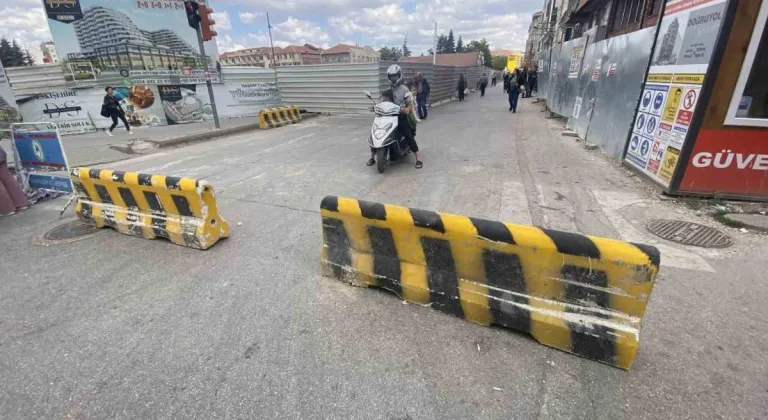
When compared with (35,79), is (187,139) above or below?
below

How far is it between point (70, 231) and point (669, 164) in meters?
8.73

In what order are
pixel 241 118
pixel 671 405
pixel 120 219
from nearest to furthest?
1. pixel 671 405
2. pixel 120 219
3. pixel 241 118

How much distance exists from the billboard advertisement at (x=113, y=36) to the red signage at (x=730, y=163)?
655 inches

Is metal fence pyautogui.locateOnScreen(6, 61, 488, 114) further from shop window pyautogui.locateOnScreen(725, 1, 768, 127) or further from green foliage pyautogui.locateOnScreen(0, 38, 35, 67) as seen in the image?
green foliage pyautogui.locateOnScreen(0, 38, 35, 67)

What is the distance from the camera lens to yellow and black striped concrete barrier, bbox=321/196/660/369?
7.66 feet

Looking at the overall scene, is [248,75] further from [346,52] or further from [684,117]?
[346,52]

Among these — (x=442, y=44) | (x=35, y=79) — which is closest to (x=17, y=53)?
(x=35, y=79)

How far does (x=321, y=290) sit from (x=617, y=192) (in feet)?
16.9

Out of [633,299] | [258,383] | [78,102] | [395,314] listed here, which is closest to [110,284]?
[258,383]

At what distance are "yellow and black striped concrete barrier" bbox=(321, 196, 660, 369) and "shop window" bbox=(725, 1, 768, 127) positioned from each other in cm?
430

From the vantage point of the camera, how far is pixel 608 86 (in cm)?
831

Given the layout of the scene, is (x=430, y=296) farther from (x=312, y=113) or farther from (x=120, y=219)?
(x=312, y=113)

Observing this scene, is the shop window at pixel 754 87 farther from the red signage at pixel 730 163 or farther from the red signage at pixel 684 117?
the red signage at pixel 684 117

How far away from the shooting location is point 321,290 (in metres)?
3.33
